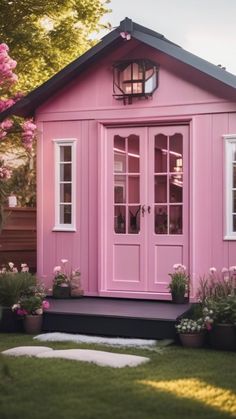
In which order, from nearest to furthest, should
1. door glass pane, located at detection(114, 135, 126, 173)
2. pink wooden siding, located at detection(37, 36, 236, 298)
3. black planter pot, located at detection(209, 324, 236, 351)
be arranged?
1. black planter pot, located at detection(209, 324, 236, 351)
2. pink wooden siding, located at detection(37, 36, 236, 298)
3. door glass pane, located at detection(114, 135, 126, 173)

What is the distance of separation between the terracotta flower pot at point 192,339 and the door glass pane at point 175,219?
6.16 feet

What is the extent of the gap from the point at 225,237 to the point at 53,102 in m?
3.09

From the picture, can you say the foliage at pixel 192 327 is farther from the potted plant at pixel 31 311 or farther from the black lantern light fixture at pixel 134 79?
Answer: the black lantern light fixture at pixel 134 79

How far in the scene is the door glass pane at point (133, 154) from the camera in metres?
8.84

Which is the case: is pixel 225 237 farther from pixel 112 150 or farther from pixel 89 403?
pixel 89 403

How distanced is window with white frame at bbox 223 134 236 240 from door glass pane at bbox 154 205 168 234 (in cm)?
83

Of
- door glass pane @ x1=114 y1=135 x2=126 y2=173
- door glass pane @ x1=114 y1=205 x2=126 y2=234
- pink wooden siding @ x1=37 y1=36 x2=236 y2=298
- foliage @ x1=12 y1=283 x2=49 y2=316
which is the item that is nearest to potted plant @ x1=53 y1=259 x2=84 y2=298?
pink wooden siding @ x1=37 y1=36 x2=236 y2=298

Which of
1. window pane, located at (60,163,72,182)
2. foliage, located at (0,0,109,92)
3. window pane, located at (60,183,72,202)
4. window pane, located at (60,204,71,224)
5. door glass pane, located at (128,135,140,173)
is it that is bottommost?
window pane, located at (60,204,71,224)

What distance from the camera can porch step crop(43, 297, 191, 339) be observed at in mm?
7246

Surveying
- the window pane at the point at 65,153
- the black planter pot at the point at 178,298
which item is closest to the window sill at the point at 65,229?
the window pane at the point at 65,153

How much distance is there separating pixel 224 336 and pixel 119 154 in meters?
3.11

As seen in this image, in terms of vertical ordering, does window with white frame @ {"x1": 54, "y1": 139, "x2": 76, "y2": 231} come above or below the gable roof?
below

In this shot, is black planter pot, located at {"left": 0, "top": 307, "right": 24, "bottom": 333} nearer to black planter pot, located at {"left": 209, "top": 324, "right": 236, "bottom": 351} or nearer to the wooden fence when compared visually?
black planter pot, located at {"left": 209, "top": 324, "right": 236, "bottom": 351}

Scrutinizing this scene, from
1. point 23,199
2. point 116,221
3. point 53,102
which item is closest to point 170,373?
point 116,221
